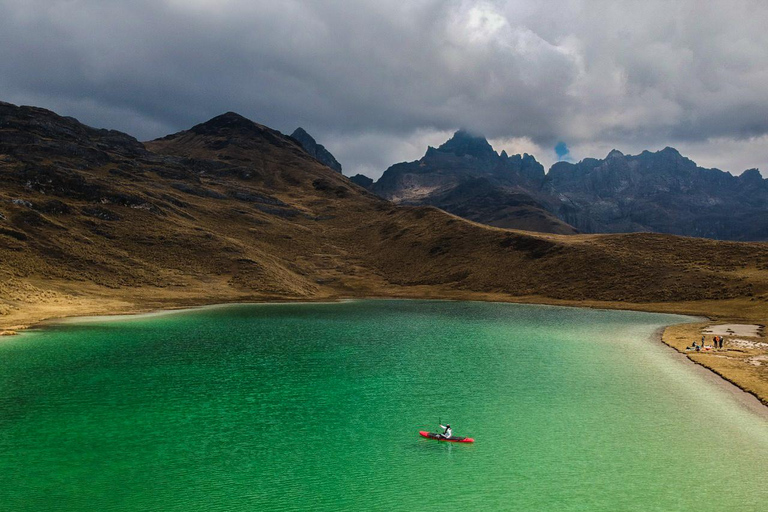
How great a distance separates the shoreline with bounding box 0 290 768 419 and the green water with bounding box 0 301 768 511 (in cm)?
291

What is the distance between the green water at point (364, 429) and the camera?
71.6 feet

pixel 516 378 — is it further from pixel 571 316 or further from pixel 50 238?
pixel 50 238

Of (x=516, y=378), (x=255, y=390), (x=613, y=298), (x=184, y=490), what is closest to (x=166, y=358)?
(x=255, y=390)

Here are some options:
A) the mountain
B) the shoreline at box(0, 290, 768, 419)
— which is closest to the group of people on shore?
the shoreline at box(0, 290, 768, 419)

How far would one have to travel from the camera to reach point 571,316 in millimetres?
99062

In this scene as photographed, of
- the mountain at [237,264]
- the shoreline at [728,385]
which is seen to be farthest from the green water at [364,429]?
the mountain at [237,264]

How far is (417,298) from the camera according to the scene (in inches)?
5979

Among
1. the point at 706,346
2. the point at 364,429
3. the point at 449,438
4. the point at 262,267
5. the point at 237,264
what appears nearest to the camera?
the point at 449,438

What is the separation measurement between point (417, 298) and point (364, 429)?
401 feet

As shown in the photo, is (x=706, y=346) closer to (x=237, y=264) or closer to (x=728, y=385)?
(x=728, y=385)

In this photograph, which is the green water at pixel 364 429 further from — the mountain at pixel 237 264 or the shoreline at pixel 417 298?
the mountain at pixel 237 264

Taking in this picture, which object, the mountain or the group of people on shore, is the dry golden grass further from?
the group of people on shore

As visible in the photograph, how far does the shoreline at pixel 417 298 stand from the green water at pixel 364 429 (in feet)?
9.54

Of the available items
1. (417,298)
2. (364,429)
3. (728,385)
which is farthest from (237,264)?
(728,385)
